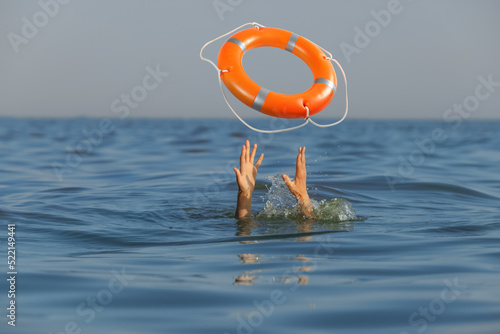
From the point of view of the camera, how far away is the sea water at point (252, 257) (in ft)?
9.80

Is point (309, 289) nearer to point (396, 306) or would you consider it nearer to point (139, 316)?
point (396, 306)

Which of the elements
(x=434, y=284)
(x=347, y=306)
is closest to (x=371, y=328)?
(x=347, y=306)

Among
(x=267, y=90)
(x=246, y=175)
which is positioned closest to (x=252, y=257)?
(x=246, y=175)

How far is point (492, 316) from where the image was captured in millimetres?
2975

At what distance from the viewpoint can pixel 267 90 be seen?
18.0 ft

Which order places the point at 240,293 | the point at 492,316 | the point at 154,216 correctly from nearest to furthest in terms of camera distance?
the point at 492,316, the point at 240,293, the point at 154,216

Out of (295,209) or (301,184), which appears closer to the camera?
(301,184)

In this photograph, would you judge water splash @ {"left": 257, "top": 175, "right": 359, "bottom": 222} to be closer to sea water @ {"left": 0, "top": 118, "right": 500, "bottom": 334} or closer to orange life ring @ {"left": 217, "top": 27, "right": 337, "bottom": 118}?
sea water @ {"left": 0, "top": 118, "right": 500, "bottom": 334}

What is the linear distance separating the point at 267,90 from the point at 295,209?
3.74ft

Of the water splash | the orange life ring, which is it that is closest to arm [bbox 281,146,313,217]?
the water splash

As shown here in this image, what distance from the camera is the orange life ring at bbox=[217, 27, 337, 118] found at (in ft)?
17.9

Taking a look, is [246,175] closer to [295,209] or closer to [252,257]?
[295,209]

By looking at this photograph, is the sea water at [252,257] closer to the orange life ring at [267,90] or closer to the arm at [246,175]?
the arm at [246,175]

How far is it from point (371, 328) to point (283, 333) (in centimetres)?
41
